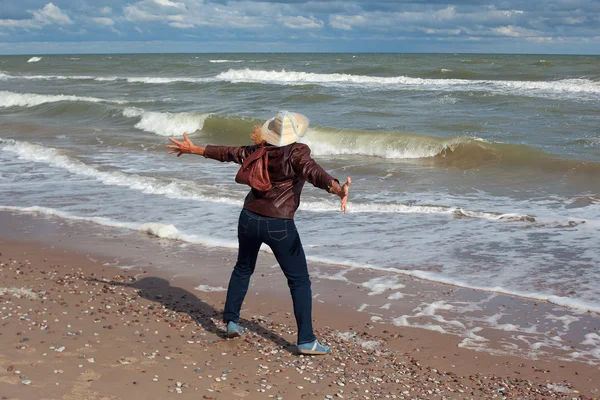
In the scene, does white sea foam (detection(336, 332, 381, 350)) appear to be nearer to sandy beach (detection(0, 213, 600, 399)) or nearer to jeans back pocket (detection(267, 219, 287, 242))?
sandy beach (detection(0, 213, 600, 399))

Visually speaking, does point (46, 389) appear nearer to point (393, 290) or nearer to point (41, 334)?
point (41, 334)

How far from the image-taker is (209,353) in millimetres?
4770

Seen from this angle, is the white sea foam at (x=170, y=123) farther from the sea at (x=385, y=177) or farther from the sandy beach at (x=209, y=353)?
the sandy beach at (x=209, y=353)

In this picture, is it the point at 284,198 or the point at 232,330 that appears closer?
the point at 284,198

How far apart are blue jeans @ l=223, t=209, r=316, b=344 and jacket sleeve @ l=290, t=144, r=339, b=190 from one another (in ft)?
1.25

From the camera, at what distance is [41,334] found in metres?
4.85

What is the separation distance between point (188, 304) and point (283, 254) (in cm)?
158

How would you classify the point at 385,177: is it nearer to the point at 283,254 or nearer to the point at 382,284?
the point at 382,284

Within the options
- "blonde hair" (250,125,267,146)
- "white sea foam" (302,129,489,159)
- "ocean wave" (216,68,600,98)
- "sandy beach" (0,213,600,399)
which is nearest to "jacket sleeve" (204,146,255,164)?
"blonde hair" (250,125,267,146)

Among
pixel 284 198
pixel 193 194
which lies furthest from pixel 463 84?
pixel 284 198

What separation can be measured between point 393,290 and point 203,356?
2.39 m

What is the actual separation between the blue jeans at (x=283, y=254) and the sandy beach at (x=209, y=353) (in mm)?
317

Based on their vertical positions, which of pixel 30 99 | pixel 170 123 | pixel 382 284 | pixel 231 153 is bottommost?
pixel 382 284

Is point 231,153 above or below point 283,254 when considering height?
above
